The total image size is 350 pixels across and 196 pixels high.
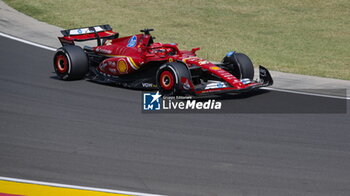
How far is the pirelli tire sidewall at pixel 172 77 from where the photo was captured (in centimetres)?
1245

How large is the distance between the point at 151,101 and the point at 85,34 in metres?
3.84

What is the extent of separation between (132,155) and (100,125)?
5.92 ft

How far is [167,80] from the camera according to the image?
42.0ft

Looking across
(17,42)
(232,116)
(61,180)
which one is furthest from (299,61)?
(61,180)

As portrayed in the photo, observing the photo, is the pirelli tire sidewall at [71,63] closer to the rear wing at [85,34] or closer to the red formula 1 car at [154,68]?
the red formula 1 car at [154,68]

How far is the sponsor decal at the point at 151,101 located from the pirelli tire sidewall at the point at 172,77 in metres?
0.21

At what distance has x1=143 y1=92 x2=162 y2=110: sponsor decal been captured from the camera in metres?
12.2

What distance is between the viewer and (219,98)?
1295 cm

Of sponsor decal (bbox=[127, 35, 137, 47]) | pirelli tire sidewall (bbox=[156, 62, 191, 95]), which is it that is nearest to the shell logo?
sponsor decal (bbox=[127, 35, 137, 47])

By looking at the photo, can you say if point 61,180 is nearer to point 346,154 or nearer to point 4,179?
point 4,179

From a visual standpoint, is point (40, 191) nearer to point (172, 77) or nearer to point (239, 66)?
point (172, 77)

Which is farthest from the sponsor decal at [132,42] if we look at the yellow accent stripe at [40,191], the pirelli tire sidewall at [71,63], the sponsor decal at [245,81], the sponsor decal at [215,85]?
the yellow accent stripe at [40,191]

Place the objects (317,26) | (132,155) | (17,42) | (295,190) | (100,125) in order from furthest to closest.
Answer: (317,26)
(17,42)
(100,125)
(132,155)
(295,190)

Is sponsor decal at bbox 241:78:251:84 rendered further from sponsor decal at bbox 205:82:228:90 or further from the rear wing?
the rear wing
